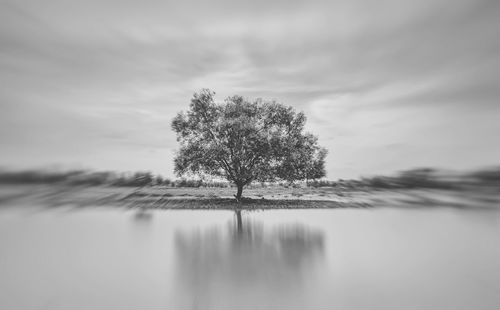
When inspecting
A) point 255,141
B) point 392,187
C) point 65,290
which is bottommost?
point 65,290

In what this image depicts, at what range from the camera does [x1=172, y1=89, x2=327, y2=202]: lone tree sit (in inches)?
1485

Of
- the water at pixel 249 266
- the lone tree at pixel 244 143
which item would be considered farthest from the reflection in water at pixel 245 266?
the lone tree at pixel 244 143

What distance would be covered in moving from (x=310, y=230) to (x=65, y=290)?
12665 millimetres

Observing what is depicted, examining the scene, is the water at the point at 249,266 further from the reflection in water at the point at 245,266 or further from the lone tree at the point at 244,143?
the lone tree at the point at 244,143

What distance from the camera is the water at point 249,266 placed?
24.2 ft

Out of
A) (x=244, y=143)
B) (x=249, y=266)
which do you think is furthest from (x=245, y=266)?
(x=244, y=143)

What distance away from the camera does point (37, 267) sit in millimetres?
10016

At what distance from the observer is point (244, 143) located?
3806 centimetres

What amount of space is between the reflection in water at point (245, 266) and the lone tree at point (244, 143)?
22225mm

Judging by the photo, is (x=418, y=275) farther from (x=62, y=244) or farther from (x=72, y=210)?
(x=72, y=210)

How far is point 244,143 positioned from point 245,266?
28.7 m

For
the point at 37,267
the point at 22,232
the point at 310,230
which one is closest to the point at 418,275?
the point at 310,230

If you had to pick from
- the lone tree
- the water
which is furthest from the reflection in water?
the lone tree

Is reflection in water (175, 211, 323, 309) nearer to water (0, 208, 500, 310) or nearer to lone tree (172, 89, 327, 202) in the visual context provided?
water (0, 208, 500, 310)
